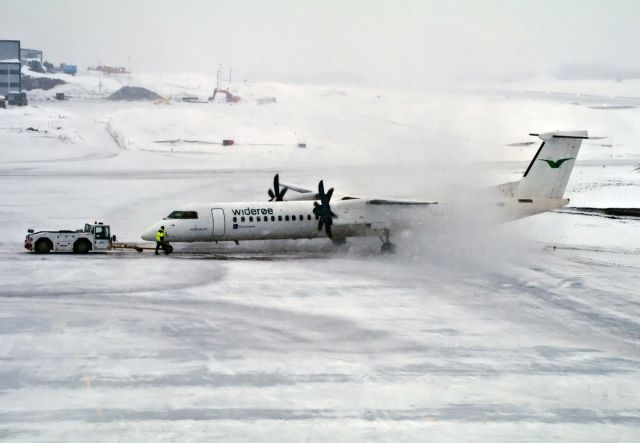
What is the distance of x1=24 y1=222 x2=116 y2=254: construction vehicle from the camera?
123 ft

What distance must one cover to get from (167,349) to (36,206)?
113 feet

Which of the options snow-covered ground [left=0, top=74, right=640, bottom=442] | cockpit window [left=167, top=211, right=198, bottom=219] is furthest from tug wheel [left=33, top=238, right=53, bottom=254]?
cockpit window [left=167, top=211, right=198, bottom=219]

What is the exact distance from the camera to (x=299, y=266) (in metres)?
35.9

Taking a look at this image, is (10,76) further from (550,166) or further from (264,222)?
(550,166)

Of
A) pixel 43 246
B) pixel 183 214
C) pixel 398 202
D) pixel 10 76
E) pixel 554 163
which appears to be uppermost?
pixel 10 76

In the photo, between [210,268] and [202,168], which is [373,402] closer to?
[210,268]

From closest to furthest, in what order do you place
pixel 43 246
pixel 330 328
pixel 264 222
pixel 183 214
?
pixel 330 328, pixel 43 246, pixel 183 214, pixel 264 222

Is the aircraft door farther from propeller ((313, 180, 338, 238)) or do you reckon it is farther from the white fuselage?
propeller ((313, 180, 338, 238))

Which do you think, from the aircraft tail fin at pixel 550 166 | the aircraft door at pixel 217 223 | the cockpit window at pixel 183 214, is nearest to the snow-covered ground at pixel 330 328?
the aircraft door at pixel 217 223

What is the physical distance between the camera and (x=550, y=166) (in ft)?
132

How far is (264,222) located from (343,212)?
164 inches

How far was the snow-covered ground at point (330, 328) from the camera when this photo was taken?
17953 mm

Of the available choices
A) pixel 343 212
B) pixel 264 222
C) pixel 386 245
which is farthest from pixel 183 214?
pixel 386 245

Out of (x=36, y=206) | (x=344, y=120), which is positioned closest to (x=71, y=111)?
→ (x=344, y=120)
